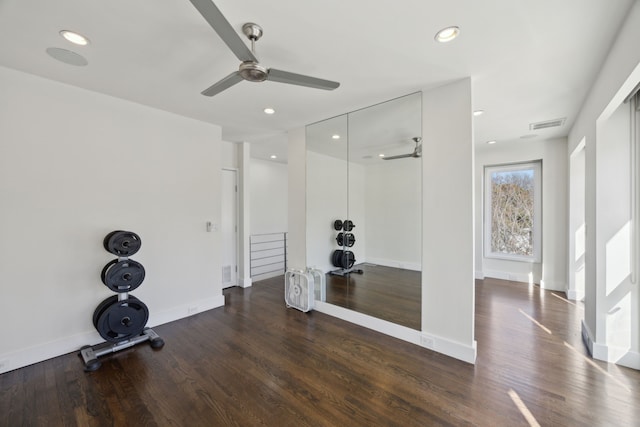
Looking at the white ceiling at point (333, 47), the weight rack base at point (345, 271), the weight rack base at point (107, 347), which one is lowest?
the weight rack base at point (107, 347)

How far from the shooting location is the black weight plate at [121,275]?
2.62 metres

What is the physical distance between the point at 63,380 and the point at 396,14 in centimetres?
394

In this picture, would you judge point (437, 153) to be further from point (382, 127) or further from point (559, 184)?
point (559, 184)

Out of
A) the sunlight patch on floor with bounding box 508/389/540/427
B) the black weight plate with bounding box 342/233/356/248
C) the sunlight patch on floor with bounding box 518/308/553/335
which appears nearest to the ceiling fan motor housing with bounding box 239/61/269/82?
the black weight plate with bounding box 342/233/356/248

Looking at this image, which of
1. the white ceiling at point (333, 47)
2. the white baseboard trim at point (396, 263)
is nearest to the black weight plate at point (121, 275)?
the white ceiling at point (333, 47)

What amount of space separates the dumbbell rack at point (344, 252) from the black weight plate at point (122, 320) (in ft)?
7.89

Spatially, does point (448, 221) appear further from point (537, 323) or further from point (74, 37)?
point (74, 37)

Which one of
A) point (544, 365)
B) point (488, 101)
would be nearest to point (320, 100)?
point (488, 101)

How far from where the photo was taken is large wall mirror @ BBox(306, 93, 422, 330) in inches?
119

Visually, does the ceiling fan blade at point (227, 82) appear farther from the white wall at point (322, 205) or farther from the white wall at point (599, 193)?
the white wall at point (599, 193)

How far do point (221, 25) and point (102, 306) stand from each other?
299 centimetres

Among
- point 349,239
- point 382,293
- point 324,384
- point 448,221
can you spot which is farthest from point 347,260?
point 324,384

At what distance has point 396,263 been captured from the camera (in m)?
3.32

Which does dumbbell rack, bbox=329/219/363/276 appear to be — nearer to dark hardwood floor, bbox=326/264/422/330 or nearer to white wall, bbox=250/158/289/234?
dark hardwood floor, bbox=326/264/422/330
